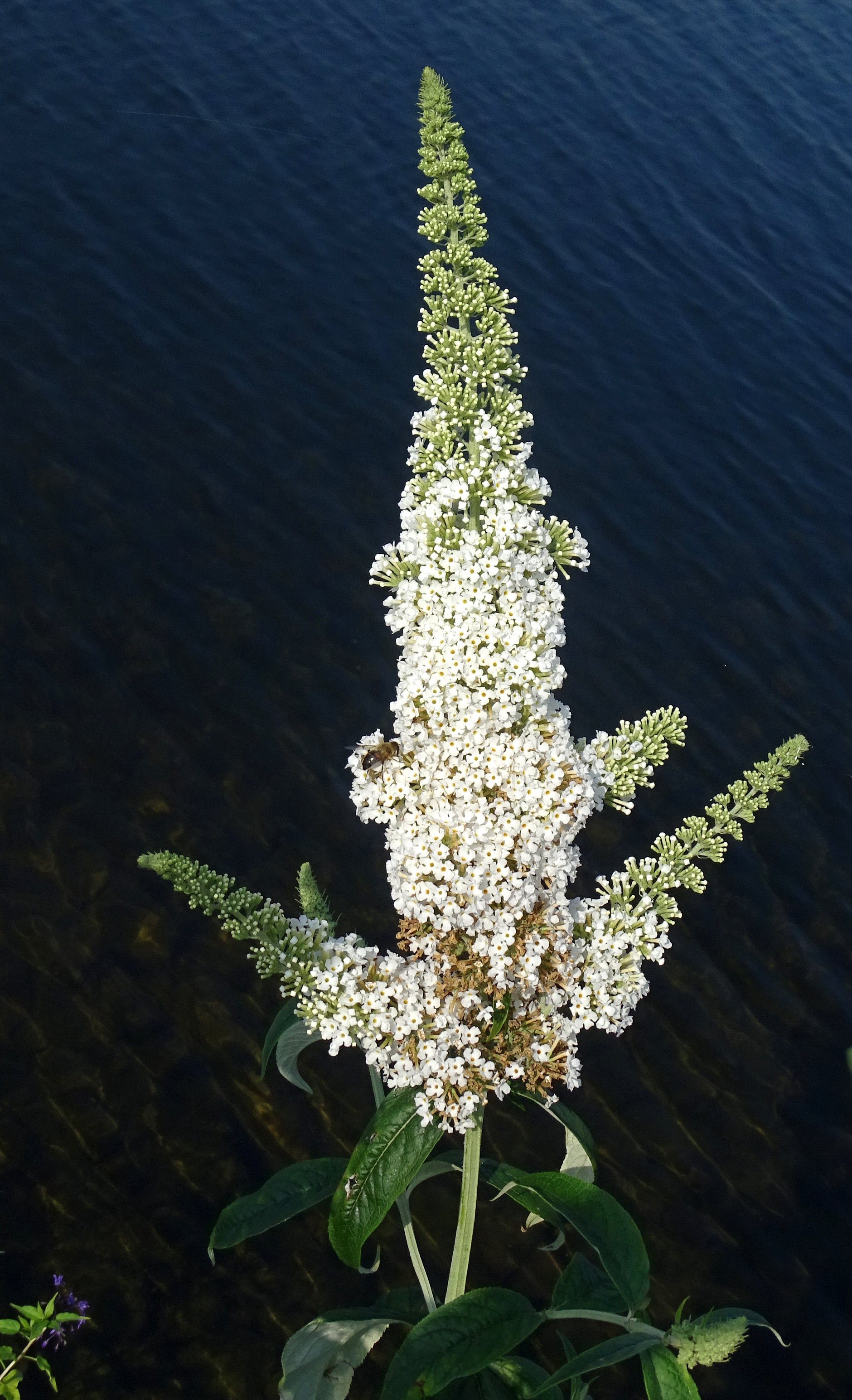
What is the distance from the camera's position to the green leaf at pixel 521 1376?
726cm

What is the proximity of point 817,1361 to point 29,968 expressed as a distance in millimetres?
8504

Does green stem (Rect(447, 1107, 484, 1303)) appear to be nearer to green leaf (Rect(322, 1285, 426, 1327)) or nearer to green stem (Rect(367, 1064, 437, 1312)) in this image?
green stem (Rect(367, 1064, 437, 1312))

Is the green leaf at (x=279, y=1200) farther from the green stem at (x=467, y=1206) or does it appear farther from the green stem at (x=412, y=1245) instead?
the green stem at (x=467, y=1206)

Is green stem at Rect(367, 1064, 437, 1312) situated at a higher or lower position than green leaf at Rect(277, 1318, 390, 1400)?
higher

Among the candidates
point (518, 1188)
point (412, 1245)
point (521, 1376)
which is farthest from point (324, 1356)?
point (518, 1188)

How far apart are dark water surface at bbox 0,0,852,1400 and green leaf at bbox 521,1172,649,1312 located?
15.9 ft

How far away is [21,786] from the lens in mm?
13914

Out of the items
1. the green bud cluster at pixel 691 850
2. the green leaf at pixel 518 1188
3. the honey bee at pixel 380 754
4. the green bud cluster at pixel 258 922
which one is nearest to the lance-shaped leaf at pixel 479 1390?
the green leaf at pixel 518 1188

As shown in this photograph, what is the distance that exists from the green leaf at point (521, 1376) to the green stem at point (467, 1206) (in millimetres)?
582

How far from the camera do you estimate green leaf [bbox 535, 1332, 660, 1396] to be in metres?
6.02

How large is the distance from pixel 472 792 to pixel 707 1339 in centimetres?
288

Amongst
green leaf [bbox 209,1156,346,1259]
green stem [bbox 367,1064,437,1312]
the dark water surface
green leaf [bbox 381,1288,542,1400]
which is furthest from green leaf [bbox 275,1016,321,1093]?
the dark water surface

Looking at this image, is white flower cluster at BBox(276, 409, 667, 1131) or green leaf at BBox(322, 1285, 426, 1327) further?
green leaf at BBox(322, 1285, 426, 1327)

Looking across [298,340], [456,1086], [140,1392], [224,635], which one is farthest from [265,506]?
[456,1086]
